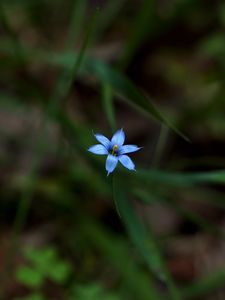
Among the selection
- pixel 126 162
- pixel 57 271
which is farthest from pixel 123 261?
pixel 126 162

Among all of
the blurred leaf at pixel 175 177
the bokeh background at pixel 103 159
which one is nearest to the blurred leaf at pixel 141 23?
the bokeh background at pixel 103 159

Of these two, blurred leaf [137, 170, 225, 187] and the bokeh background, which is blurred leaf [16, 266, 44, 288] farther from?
blurred leaf [137, 170, 225, 187]

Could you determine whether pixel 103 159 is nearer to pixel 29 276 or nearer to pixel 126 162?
pixel 29 276

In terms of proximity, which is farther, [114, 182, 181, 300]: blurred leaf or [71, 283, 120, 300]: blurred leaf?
[71, 283, 120, 300]: blurred leaf

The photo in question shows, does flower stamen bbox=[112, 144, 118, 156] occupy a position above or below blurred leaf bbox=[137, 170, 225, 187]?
below

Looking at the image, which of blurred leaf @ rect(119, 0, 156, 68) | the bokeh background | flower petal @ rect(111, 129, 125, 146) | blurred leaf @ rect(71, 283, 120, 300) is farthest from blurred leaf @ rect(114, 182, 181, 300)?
blurred leaf @ rect(119, 0, 156, 68)

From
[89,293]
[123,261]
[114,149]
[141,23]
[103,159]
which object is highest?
[141,23]

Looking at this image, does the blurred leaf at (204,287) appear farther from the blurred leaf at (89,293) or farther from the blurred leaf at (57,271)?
the blurred leaf at (57,271)

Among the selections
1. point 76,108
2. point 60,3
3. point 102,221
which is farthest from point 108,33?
point 102,221
